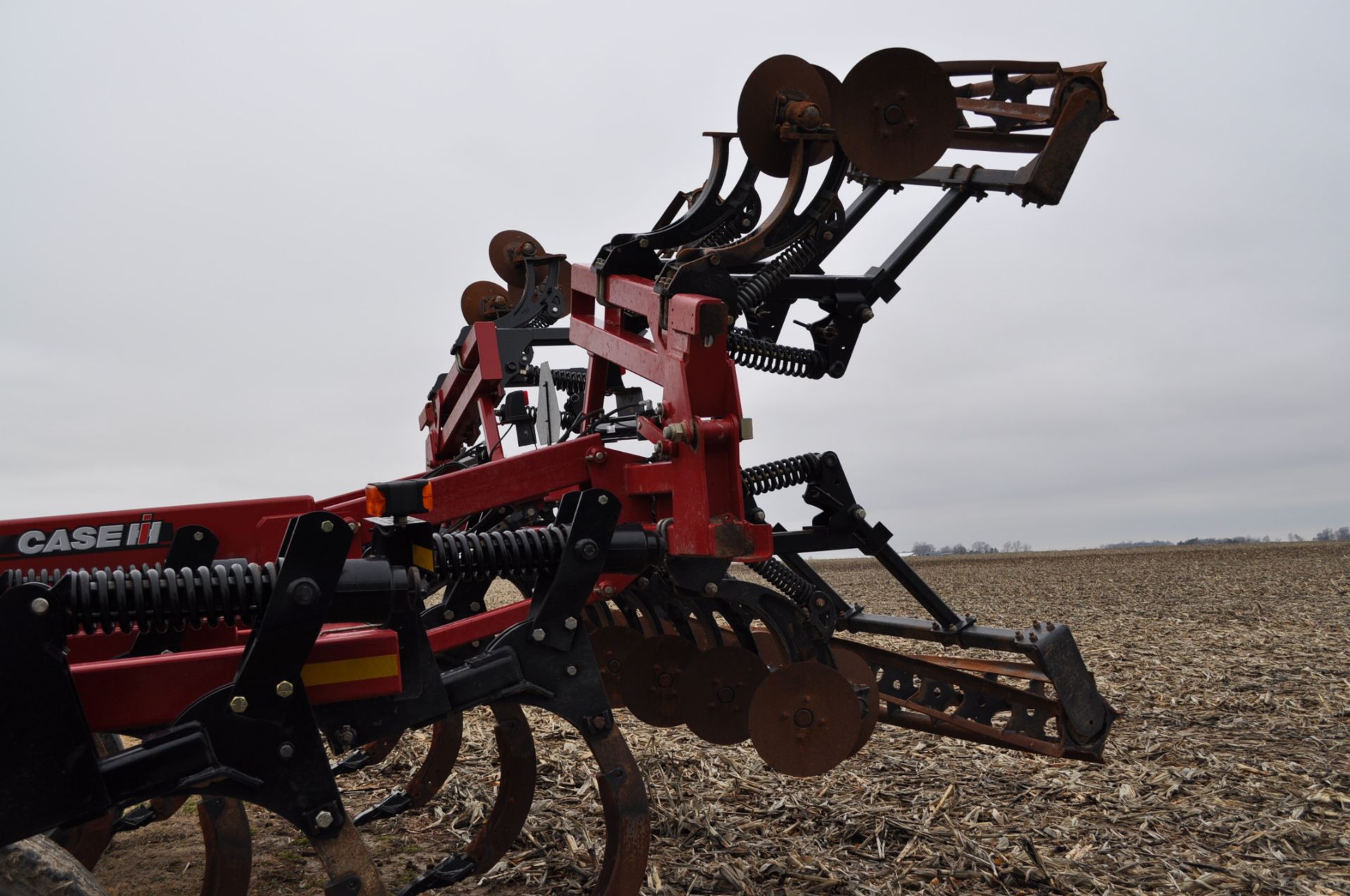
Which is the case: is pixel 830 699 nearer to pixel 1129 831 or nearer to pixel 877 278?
pixel 1129 831

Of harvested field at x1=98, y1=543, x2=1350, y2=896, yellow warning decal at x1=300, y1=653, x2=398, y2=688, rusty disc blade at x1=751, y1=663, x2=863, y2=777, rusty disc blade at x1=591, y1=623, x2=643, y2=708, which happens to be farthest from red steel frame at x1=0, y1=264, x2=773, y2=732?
harvested field at x1=98, y1=543, x2=1350, y2=896

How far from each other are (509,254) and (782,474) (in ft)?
10.0

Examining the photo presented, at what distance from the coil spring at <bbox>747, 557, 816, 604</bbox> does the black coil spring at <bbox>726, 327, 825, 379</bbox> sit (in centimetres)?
102

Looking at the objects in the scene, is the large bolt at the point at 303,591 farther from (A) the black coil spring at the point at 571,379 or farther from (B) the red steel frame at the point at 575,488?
(A) the black coil spring at the point at 571,379

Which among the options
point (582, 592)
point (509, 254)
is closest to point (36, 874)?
point (582, 592)

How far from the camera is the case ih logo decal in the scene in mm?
3059

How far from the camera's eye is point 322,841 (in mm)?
2291

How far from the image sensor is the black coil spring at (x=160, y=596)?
2.03m

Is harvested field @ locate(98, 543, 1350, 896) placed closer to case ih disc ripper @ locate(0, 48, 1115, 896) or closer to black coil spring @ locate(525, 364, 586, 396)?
case ih disc ripper @ locate(0, 48, 1115, 896)

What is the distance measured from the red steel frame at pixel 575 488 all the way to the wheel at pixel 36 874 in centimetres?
31

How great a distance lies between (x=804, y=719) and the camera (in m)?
3.73

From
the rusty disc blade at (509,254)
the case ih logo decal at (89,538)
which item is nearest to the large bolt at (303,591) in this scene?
the case ih logo decal at (89,538)

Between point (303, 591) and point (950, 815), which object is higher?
point (303, 591)

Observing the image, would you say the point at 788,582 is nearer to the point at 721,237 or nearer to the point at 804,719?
the point at 804,719
